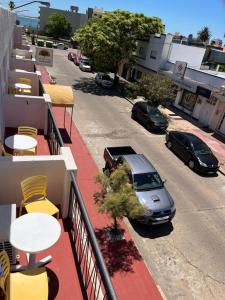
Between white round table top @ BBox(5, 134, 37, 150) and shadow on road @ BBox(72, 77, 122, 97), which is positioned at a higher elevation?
white round table top @ BBox(5, 134, 37, 150)

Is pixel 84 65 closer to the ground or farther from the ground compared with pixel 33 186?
closer to the ground

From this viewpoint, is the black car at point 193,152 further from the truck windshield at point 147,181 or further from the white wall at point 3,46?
the white wall at point 3,46

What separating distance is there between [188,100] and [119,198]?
23025 mm

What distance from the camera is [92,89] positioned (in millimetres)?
34312

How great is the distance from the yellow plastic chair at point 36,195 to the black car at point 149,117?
1704cm

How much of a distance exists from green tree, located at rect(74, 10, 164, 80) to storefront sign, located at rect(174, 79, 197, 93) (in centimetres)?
687

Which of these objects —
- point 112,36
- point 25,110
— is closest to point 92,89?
point 112,36

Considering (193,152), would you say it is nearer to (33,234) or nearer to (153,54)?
(33,234)

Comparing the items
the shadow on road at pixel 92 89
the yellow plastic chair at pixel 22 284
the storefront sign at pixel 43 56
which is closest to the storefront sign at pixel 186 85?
the shadow on road at pixel 92 89

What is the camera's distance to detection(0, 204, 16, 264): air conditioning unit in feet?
17.6

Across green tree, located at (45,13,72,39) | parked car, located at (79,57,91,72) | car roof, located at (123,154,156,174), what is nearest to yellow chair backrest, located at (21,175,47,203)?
car roof, located at (123,154,156,174)

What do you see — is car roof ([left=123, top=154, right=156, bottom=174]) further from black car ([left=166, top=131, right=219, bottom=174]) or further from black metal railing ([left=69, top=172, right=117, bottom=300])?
black metal railing ([left=69, top=172, right=117, bottom=300])

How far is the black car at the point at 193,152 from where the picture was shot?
17.8 meters

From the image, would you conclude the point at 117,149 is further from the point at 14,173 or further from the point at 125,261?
the point at 14,173
